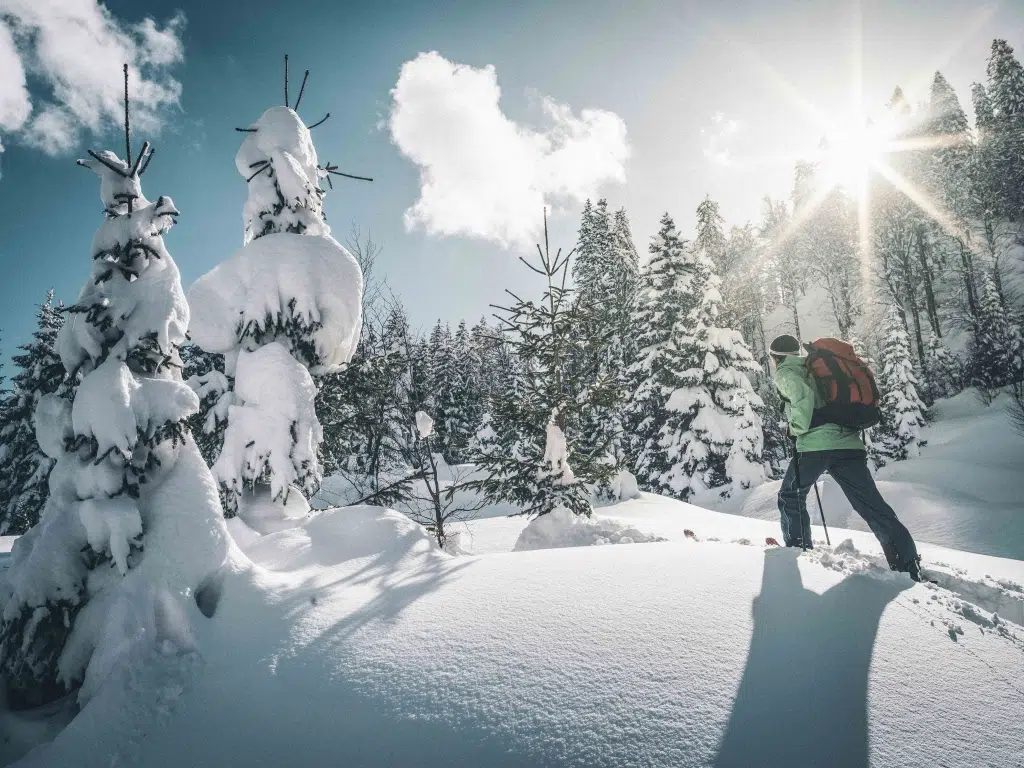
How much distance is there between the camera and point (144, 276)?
3.79m

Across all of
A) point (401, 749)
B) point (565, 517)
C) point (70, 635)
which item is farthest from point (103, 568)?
point (565, 517)

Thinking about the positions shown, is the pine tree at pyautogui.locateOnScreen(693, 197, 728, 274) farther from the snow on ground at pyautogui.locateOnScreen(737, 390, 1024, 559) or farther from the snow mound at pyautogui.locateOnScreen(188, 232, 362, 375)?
the snow mound at pyautogui.locateOnScreen(188, 232, 362, 375)

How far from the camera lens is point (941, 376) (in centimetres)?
2895

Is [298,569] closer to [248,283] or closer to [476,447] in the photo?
[248,283]

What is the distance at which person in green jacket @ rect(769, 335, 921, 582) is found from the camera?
362 centimetres

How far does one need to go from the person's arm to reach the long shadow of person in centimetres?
156

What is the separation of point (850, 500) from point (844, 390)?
964mm

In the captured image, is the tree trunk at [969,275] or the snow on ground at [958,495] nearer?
the snow on ground at [958,495]

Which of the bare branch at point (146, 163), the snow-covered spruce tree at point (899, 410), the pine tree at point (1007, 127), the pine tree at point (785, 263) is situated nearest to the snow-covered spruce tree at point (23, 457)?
the bare branch at point (146, 163)

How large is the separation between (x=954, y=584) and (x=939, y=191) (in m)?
46.5

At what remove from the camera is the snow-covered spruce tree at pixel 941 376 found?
92.8ft

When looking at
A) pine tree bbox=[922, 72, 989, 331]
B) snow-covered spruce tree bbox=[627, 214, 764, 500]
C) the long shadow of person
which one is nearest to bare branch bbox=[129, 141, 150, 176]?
the long shadow of person

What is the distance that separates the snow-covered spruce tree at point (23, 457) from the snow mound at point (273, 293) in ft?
58.7

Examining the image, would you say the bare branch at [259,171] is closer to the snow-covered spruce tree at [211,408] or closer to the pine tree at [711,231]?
the snow-covered spruce tree at [211,408]
